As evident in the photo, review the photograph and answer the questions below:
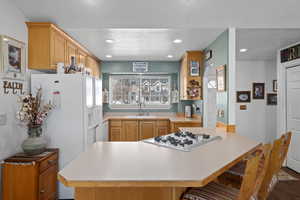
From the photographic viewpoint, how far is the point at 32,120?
224 cm

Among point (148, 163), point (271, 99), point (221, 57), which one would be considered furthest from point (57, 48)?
point (271, 99)

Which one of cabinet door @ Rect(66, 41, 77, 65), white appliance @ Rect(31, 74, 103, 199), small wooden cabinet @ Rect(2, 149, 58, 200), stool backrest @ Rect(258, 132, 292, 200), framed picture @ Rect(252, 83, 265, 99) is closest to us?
stool backrest @ Rect(258, 132, 292, 200)

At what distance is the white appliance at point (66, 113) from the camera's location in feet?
8.20

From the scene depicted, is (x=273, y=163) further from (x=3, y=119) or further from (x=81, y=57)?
(x=81, y=57)

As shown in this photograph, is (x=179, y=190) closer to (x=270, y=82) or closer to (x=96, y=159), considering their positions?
(x=96, y=159)

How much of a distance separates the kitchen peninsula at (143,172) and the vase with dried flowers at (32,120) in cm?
93

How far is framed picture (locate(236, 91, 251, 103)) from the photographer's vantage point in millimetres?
4855

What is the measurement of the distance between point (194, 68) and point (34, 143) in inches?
126

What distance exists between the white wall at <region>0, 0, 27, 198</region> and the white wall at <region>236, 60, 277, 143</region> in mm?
4594

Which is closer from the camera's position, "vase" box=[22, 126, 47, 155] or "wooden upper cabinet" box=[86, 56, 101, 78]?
"vase" box=[22, 126, 47, 155]

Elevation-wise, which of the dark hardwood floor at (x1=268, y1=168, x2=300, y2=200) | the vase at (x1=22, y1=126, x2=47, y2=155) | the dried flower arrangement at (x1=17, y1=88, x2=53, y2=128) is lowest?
the dark hardwood floor at (x1=268, y1=168, x2=300, y2=200)

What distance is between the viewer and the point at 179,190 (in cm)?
137

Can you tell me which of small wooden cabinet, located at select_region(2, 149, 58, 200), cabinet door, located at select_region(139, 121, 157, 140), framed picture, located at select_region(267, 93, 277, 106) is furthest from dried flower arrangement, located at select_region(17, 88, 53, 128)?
framed picture, located at select_region(267, 93, 277, 106)

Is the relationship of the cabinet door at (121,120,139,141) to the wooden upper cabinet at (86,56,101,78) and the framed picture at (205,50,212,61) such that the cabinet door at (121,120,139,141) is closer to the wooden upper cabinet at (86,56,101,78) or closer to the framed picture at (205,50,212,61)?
the wooden upper cabinet at (86,56,101,78)
